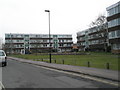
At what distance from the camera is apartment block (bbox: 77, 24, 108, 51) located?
200 feet

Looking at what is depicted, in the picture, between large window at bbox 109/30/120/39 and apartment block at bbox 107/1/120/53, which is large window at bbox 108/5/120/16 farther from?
large window at bbox 109/30/120/39

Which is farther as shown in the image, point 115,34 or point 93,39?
point 93,39

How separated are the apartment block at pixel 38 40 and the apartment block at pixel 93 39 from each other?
12889 mm

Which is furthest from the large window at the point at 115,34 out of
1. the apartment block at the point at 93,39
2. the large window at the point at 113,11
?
the apartment block at the point at 93,39

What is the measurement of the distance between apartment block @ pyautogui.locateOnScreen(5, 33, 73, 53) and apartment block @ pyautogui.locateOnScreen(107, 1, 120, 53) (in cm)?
6963

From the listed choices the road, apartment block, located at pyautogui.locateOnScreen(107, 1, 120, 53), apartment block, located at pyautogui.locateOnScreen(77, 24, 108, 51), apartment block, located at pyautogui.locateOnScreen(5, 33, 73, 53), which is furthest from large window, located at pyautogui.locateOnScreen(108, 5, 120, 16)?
apartment block, located at pyautogui.locateOnScreen(5, 33, 73, 53)

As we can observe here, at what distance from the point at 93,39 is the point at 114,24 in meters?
46.5

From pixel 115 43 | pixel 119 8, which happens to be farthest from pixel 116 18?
pixel 115 43

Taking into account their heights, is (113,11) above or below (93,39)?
above

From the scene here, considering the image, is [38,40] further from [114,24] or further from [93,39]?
[114,24]

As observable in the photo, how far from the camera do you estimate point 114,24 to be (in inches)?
1753

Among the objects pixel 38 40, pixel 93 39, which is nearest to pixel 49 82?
pixel 93 39

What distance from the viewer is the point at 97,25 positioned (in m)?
57.9

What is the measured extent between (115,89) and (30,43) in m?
111
